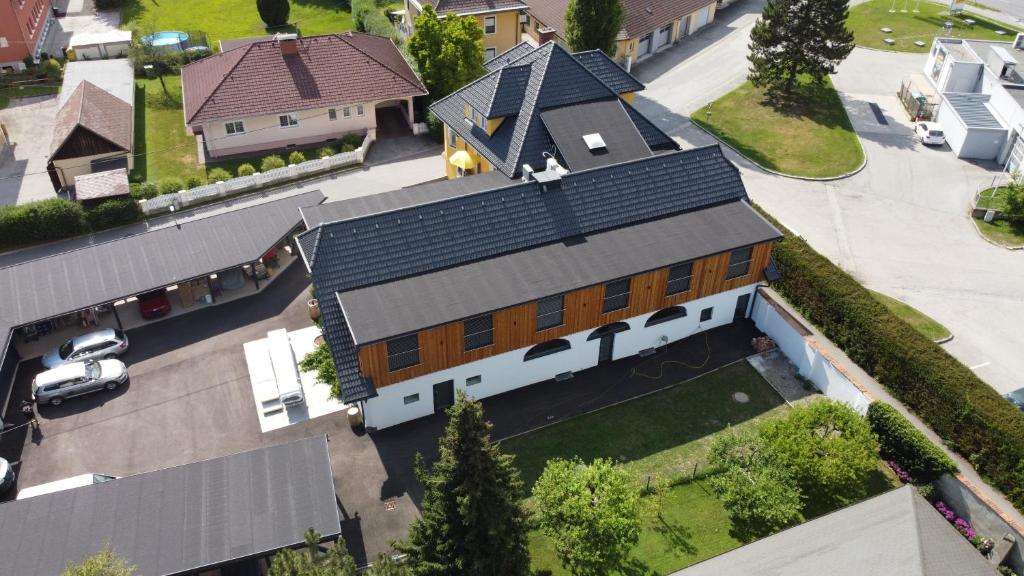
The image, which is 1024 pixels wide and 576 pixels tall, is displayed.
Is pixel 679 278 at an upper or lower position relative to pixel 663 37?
upper

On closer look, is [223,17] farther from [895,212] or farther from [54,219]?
[895,212]

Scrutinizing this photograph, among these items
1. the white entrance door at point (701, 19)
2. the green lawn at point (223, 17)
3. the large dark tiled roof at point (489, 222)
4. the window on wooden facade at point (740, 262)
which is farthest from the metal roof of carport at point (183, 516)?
the white entrance door at point (701, 19)

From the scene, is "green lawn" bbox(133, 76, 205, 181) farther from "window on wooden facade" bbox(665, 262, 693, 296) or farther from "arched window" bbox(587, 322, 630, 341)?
"window on wooden facade" bbox(665, 262, 693, 296)

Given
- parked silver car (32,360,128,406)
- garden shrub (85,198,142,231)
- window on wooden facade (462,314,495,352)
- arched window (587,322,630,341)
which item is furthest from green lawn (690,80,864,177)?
parked silver car (32,360,128,406)

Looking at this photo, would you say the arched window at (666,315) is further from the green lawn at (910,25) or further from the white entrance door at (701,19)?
the green lawn at (910,25)

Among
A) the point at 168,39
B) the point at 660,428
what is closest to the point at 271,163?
the point at 168,39

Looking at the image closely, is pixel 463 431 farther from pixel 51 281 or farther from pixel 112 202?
→ pixel 112 202
